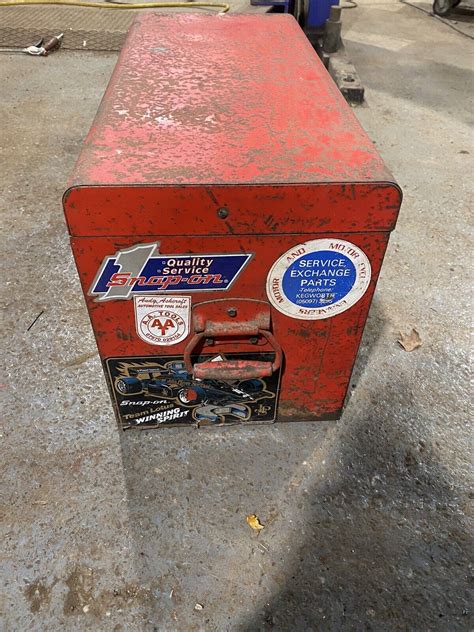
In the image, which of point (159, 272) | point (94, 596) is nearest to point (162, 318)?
point (159, 272)

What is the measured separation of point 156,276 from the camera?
40.2 inches

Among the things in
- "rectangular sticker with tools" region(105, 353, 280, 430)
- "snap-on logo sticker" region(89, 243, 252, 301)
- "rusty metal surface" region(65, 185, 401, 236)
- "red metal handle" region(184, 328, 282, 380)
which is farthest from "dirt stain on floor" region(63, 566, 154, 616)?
"rusty metal surface" region(65, 185, 401, 236)

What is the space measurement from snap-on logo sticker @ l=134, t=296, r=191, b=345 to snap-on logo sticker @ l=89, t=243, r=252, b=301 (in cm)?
3

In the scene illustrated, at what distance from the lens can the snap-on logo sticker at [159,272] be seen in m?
0.99

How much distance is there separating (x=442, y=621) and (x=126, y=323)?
3.26 feet

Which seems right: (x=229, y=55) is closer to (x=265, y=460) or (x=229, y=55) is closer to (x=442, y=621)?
(x=265, y=460)

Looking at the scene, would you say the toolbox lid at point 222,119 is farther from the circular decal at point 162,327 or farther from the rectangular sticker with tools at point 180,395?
the rectangular sticker with tools at point 180,395

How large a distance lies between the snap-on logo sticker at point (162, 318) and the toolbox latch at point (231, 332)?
0.03 m

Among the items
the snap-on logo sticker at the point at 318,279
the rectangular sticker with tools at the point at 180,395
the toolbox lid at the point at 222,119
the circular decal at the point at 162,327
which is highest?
the toolbox lid at the point at 222,119

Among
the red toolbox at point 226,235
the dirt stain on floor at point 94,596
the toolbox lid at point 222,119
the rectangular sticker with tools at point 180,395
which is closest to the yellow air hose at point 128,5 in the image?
the toolbox lid at point 222,119

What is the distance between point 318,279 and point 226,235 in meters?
0.24

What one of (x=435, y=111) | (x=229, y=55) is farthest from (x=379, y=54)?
(x=229, y=55)

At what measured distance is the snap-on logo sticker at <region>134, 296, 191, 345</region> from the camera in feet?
3.50

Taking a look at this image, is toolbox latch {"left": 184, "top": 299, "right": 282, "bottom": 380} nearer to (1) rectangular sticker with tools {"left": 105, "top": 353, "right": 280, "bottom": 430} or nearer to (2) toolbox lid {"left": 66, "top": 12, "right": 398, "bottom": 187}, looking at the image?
(1) rectangular sticker with tools {"left": 105, "top": 353, "right": 280, "bottom": 430}
